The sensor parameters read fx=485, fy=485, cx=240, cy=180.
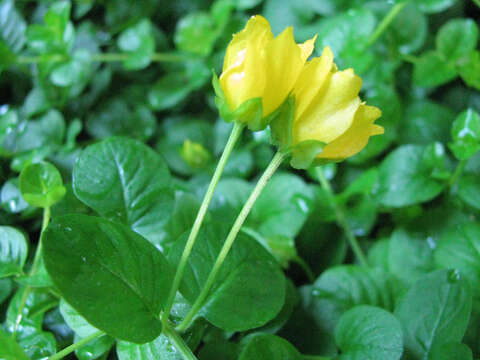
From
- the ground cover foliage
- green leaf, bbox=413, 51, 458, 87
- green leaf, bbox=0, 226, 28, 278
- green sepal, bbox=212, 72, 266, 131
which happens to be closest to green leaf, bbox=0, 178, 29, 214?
the ground cover foliage

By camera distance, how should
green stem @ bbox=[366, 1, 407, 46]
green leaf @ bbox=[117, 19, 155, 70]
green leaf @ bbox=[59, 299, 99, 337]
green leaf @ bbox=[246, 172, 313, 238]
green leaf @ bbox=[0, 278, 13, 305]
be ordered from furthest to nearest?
green leaf @ bbox=[117, 19, 155, 70] < green stem @ bbox=[366, 1, 407, 46] < green leaf @ bbox=[246, 172, 313, 238] < green leaf @ bbox=[0, 278, 13, 305] < green leaf @ bbox=[59, 299, 99, 337]

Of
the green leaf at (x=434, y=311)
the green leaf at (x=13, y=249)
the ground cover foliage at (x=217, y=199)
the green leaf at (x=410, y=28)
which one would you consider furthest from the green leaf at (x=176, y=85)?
the green leaf at (x=434, y=311)

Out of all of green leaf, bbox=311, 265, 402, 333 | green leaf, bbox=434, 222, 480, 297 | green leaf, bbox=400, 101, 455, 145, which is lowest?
green leaf, bbox=311, 265, 402, 333

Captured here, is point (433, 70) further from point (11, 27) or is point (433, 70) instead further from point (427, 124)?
point (11, 27)

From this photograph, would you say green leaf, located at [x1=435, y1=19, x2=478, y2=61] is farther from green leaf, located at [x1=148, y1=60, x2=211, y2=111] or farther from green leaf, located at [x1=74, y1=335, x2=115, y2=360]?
green leaf, located at [x1=74, y1=335, x2=115, y2=360]

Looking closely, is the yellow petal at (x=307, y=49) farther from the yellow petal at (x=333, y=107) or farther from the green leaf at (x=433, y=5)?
the green leaf at (x=433, y=5)

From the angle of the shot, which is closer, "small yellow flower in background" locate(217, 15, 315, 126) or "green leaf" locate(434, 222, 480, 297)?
"small yellow flower in background" locate(217, 15, 315, 126)
